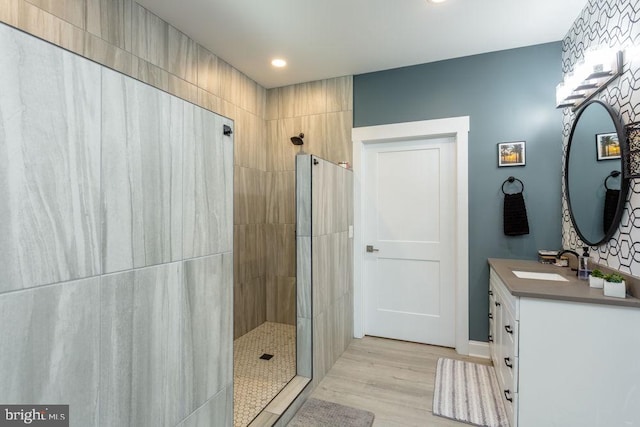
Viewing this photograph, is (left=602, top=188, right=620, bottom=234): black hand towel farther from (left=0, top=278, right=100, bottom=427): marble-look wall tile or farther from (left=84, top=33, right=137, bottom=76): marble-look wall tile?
(left=84, top=33, right=137, bottom=76): marble-look wall tile

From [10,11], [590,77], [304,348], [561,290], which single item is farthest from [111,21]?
→ [561,290]

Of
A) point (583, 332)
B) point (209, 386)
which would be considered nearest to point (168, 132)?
point (209, 386)

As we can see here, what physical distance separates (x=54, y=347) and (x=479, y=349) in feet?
10.2

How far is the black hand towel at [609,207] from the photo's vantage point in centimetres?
178

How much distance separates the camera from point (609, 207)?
6.02ft

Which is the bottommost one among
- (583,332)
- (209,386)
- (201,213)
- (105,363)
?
(209,386)

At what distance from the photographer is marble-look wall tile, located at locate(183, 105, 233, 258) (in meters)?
1.27

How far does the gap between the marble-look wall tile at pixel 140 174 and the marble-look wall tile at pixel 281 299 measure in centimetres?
249

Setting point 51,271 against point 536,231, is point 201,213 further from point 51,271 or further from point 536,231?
point 536,231

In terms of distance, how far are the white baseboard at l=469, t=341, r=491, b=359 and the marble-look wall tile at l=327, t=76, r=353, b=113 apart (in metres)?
2.66

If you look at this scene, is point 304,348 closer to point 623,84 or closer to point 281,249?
point 281,249

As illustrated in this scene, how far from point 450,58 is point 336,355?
3.03m

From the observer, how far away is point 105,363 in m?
0.94
